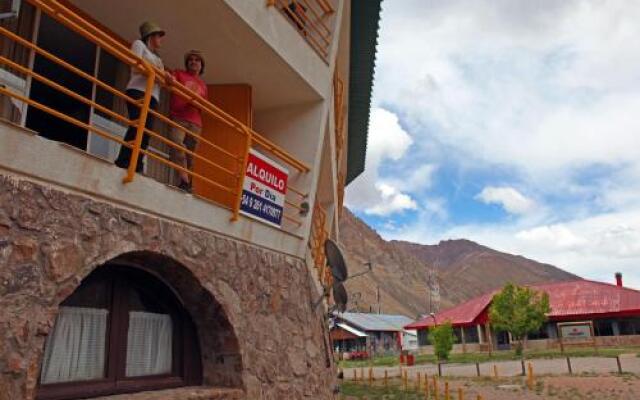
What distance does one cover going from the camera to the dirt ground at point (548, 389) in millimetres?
16688

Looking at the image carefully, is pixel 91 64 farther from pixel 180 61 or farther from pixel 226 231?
pixel 226 231

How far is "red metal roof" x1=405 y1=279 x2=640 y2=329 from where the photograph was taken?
42062mm

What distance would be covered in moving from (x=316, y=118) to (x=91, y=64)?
3825mm

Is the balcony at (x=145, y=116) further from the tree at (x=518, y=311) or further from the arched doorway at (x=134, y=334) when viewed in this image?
the tree at (x=518, y=311)

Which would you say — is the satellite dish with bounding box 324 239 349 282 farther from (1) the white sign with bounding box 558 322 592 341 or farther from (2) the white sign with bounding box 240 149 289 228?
(1) the white sign with bounding box 558 322 592 341

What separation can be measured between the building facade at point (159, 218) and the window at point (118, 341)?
0.02 meters

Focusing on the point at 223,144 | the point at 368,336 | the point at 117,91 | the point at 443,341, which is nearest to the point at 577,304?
the point at 443,341

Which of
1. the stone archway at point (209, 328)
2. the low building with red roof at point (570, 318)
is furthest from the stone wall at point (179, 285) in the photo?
the low building with red roof at point (570, 318)

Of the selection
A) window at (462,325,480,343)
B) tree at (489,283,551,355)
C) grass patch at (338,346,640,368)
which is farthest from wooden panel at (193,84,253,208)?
window at (462,325,480,343)

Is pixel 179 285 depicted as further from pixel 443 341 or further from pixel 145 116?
pixel 443 341

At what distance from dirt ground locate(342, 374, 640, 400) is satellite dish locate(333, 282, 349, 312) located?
6833 millimetres

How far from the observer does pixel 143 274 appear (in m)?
5.82

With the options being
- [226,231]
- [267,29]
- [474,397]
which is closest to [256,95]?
[267,29]

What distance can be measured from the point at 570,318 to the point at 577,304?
77.7 inches
